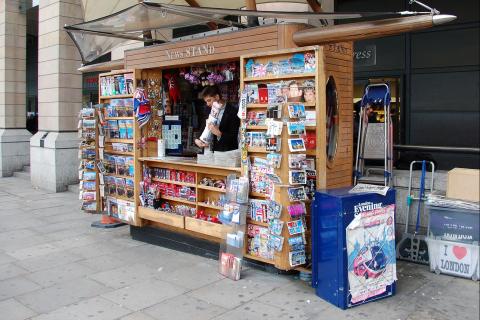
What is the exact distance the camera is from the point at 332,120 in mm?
5547

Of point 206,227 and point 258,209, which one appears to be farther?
point 206,227

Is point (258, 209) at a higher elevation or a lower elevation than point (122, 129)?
lower

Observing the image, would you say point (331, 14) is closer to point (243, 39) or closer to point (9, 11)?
point (243, 39)

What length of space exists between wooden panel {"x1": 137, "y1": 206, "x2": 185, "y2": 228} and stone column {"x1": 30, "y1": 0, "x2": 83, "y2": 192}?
5.52 metres

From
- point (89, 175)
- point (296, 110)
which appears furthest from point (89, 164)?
point (296, 110)

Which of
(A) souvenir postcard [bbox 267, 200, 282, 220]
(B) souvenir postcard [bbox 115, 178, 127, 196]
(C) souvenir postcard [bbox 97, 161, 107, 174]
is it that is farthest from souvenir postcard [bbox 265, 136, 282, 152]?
(C) souvenir postcard [bbox 97, 161, 107, 174]

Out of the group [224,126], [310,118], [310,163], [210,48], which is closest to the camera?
[310,118]

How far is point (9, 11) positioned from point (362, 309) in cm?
1373

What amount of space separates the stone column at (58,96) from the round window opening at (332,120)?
7.91 m

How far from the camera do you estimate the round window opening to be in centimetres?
544

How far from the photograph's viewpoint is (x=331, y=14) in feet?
16.2

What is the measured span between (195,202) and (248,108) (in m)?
1.59

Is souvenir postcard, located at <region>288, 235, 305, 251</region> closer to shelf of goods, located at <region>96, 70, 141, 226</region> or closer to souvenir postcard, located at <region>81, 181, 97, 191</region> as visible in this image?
shelf of goods, located at <region>96, 70, 141, 226</region>

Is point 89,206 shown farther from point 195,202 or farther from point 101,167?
point 195,202
